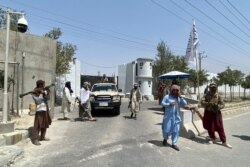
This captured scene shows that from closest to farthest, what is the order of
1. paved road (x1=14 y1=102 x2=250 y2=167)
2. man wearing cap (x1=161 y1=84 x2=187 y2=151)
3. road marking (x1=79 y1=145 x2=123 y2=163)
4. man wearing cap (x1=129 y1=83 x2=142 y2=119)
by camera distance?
1. paved road (x1=14 y1=102 x2=250 y2=167)
2. road marking (x1=79 y1=145 x2=123 y2=163)
3. man wearing cap (x1=161 y1=84 x2=187 y2=151)
4. man wearing cap (x1=129 y1=83 x2=142 y2=119)

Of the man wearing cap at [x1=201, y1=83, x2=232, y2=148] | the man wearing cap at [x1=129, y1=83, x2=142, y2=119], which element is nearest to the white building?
the man wearing cap at [x1=129, y1=83, x2=142, y2=119]

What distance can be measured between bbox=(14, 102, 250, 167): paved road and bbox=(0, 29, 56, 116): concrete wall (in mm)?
4547

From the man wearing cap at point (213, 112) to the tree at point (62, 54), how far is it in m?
18.9

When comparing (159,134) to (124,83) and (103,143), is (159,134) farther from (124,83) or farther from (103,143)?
(124,83)

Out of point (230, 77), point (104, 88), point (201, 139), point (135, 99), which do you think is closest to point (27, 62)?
point (104, 88)

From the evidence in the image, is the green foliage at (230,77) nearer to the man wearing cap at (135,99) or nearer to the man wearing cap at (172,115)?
the man wearing cap at (135,99)

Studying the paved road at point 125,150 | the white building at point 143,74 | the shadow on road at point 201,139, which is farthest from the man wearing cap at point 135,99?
the white building at point 143,74

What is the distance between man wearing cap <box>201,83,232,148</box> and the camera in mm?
10312

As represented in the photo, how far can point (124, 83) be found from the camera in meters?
45.0

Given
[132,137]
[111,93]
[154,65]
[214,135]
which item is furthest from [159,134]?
[154,65]

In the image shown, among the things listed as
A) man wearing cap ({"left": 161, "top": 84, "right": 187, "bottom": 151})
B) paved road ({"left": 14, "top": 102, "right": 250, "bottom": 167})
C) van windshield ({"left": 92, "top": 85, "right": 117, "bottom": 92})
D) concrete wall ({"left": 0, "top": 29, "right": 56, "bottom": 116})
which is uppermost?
concrete wall ({"left": 0, "top": 29, "right": 56, "bottom": 116})

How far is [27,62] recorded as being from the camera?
17.2 meters

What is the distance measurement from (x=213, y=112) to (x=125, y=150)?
3.07 metres

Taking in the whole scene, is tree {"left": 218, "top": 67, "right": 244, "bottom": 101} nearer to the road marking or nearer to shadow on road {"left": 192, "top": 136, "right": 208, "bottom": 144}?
shadow on road {"left": 192, "top": 136, "right": 208, "bottom": 144}
